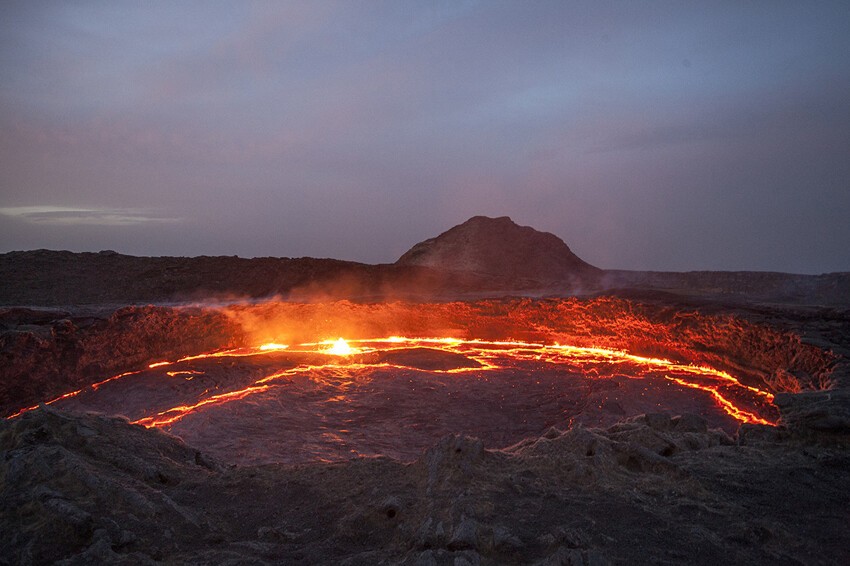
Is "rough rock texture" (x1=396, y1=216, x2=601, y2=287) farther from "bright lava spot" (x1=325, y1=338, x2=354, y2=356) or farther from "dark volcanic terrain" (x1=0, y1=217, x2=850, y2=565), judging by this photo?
"bright lava spot" (x1=325, y1=338, x2=354, y2=356)

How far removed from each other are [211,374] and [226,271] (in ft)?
37.4

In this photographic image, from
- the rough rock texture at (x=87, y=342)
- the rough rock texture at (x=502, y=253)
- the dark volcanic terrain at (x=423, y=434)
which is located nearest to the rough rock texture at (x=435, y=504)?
the dark volcanic terrain at (x=423, y=434)

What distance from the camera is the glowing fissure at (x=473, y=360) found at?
9.57m

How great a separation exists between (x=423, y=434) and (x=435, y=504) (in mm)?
4330

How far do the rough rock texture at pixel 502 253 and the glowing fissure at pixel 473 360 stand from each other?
1279 cm

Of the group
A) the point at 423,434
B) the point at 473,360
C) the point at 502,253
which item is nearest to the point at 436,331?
the point at 473,360

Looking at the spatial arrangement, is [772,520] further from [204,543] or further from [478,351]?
[478,351]

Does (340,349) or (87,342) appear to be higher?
(87,342)

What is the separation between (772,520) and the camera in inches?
141

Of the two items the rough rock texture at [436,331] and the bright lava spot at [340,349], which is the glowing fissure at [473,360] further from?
the rough rock texture at [436,331]

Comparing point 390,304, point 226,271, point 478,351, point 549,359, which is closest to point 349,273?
point 226,271

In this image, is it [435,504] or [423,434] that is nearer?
[435,504]

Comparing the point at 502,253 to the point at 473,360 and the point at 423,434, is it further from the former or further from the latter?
the point at 423,434

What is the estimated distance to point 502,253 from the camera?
29.7 metres
